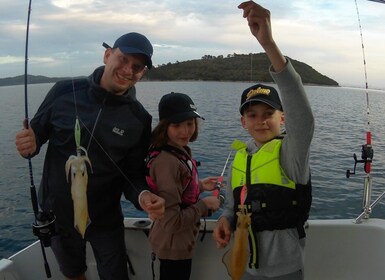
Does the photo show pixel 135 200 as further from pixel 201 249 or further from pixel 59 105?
pixel 201 249

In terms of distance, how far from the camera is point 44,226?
260cm

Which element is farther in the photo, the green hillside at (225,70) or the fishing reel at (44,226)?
the green hillside at (225,70)

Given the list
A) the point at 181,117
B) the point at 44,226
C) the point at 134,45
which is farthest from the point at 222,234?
the point at 134,45

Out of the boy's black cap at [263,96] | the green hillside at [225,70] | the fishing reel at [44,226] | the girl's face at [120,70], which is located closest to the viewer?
the boy's black cap at [263,96]

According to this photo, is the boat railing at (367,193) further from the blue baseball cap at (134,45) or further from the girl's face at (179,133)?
the blue baseball cap at (134,45)

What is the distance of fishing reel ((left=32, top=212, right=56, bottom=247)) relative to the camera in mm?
2594

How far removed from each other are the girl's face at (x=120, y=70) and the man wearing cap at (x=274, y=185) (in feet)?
2.94

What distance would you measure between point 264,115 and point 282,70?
0.55 metres

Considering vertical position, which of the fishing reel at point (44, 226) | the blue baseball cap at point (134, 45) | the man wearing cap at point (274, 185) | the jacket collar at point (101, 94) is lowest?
the fishing reel at point (44, 226)

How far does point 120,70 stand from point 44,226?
4.32 ft

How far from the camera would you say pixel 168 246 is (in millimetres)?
2768

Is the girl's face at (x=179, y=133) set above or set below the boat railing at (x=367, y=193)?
above

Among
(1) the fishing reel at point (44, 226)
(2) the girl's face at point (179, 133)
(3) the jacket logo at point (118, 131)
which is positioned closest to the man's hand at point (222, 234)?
(2) the girl's face at point (179, 133)

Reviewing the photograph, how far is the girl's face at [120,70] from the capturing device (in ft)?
9.07
